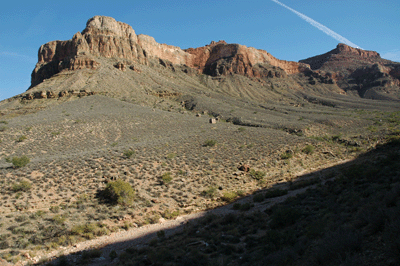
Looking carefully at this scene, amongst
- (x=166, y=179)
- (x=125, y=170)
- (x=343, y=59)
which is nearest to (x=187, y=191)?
(x=166, y=179)

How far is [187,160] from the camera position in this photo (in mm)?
21000

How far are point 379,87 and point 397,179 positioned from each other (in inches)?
5347

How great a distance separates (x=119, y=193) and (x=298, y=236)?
1008cm

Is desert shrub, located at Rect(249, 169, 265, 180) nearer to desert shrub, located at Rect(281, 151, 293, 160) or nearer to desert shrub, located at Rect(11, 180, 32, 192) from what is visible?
desert shrub, located at Rect(281, 151, 293, 160)

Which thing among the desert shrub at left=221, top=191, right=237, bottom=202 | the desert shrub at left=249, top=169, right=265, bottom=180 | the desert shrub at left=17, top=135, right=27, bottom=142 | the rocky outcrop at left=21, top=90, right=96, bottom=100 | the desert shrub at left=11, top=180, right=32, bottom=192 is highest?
the rocky outcrop at left=21, top=90, right=96, bottom=100

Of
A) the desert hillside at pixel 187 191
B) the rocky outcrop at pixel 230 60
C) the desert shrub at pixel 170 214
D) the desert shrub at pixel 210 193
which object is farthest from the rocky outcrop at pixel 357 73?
the desert shrub at pixel 170 214

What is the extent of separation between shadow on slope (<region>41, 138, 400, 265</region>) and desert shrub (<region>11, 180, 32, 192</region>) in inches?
291

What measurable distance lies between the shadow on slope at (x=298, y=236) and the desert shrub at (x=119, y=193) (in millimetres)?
3549

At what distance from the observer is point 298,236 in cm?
704

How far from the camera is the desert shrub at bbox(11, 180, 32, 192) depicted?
45.9 ft

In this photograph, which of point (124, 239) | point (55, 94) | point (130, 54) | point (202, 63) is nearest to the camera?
point (124, 239)

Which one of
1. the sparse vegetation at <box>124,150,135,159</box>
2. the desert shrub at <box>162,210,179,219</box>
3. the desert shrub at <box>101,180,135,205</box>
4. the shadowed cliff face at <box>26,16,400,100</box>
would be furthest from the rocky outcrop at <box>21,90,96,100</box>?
the desert shrub at <box>162,210,179,219</box>

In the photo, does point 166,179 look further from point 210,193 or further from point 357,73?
point 357,73

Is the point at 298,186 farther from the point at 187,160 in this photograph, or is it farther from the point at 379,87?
the point at 379,87
